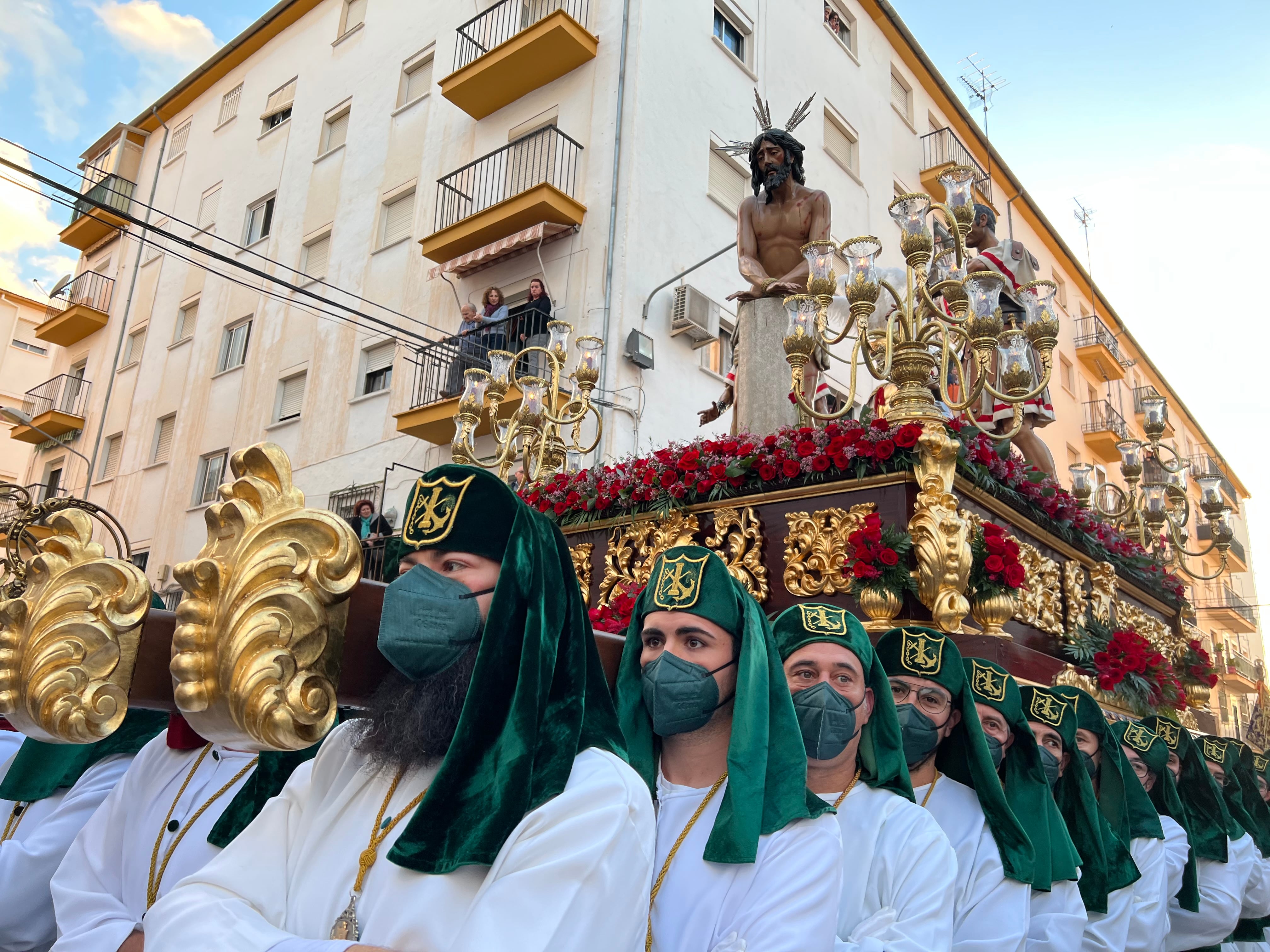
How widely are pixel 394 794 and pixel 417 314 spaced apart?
14172 mm

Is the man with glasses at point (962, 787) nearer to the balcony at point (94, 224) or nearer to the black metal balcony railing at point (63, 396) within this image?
the black metal balcony railing at point (63, 396)

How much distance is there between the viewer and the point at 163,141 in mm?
24156

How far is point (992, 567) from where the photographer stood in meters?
5.55

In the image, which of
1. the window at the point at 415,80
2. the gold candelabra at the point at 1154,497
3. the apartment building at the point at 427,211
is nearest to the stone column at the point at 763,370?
the gold candelabra at the point at 1154,497

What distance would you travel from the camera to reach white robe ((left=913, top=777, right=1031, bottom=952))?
3.64m

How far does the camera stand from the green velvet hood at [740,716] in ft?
8.45

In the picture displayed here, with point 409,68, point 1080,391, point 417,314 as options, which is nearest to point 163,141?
point 409,68

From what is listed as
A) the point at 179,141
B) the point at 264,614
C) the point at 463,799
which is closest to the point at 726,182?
the point at 179,141

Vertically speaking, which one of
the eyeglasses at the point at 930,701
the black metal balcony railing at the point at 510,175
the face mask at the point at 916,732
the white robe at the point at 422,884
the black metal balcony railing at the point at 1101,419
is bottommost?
→ the white robe at the point at 422,884

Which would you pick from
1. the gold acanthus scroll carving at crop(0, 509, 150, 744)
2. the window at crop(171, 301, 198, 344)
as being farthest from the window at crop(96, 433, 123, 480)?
the gold acanthus scroll carving at crop(0, 509, 150, 744)

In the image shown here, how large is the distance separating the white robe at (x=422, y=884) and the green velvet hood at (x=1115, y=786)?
3.90m

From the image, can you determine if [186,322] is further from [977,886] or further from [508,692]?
[508,692]

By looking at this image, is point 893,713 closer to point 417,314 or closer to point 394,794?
point 394,794

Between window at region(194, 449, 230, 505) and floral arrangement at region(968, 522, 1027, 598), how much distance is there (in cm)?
1519
